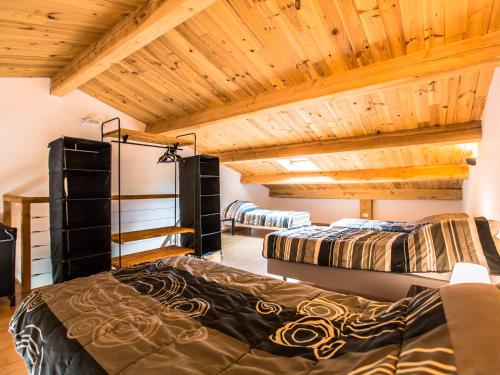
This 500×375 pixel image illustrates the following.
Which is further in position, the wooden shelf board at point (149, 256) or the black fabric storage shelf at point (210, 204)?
the black fabric storage shelf at point (210, 204)

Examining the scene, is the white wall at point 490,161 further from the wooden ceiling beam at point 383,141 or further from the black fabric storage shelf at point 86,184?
the black fabric storage shelf at point 86,184

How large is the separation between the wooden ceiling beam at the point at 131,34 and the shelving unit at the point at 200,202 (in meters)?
1.52

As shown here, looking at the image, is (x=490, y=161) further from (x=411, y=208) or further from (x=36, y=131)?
(x=36, y=131)

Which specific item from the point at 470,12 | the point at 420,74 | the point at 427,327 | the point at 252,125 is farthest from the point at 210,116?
the point at 427,327

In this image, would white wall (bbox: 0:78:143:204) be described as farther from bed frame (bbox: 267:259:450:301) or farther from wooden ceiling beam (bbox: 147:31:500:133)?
bed frame (bbox: 267:259:450:301)

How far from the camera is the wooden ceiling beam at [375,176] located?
14.4 ft

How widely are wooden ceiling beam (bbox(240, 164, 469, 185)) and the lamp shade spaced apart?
3068 millimetres

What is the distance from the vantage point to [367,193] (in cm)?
622

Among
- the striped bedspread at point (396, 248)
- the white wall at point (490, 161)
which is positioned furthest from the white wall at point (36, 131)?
the white wall at point (490, 161)

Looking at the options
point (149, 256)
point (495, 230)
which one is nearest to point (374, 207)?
point (495, 230)

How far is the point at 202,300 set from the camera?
4.48 feet

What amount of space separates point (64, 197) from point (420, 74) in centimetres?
340

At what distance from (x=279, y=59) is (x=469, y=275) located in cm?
226

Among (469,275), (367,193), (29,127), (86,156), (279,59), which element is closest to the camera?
(469,275)
